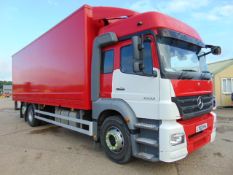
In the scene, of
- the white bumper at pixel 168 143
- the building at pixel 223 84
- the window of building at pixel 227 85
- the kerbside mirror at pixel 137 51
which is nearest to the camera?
the white bumper at pixel 168 143

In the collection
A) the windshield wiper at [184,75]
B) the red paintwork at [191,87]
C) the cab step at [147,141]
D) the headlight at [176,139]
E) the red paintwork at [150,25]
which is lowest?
the cab step at [147,141]

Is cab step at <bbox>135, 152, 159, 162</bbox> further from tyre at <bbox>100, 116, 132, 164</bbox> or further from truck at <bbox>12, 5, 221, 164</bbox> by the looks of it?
tyre at <bbox>100, 116, 132, 164</bbox>

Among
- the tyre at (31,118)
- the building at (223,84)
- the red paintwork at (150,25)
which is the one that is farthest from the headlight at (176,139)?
the building at (223,84)

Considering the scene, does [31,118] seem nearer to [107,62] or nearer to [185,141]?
[107,62]

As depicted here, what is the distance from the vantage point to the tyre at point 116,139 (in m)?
4.28

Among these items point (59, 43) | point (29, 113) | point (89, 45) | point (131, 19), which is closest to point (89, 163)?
point (89, 45)

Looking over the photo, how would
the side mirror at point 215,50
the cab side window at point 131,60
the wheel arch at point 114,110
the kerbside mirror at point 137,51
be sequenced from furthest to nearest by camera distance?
1. the side mirror at point 215,50
2. the wheel arch at point 114,110
3. the cab side window at point 131,60
4. the kerbside mirror at point 137,51

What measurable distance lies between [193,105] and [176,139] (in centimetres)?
83

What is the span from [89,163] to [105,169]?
0.48 meters

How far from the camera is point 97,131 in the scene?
5.06 m

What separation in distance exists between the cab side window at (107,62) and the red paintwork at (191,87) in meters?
1.52

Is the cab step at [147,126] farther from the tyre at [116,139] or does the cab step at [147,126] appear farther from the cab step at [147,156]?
the cab step at [147,156]

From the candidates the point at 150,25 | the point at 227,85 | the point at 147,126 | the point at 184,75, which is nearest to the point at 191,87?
the point at 184,75

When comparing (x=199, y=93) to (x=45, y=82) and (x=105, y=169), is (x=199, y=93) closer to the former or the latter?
(x=105, y=169)
